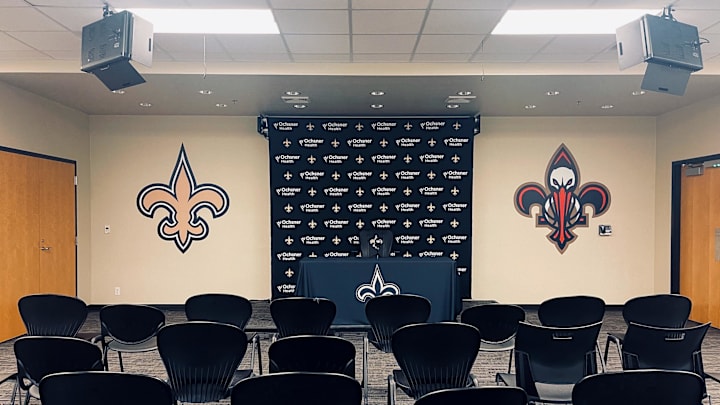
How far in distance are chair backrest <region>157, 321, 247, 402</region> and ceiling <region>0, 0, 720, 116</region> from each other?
244 centimetres

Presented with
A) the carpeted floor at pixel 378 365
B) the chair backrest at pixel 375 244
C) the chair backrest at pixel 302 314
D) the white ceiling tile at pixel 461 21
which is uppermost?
the white ceiling tile at pixel 461 21

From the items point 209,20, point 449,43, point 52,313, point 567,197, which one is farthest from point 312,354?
point 567,197

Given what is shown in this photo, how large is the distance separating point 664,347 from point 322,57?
12.8 feet

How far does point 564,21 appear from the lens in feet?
13.3

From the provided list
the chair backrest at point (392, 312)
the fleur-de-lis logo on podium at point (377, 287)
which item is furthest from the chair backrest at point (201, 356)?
the fleur-de-lis logo on podium at point (377, 287)

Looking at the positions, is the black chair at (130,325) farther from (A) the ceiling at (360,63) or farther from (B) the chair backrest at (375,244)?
(B) the chair backrest at (375,244)

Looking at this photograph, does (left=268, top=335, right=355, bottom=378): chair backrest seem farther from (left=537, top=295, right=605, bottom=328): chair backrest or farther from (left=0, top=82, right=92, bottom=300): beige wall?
(left=0, top=82, right=92, bottom=300): beige wall

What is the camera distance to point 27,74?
5148 mm

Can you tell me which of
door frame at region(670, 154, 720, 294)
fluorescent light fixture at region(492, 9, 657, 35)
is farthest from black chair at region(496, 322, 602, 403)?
door frame at region(670, 154, 720, 294)

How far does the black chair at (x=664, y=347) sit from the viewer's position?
108 inches

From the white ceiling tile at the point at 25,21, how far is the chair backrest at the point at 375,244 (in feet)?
13.5

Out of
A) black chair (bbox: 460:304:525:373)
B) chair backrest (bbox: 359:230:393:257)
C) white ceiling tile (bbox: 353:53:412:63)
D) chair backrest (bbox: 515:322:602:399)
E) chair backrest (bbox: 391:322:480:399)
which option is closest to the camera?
chair backrest (bbox: 391:322:480:399)

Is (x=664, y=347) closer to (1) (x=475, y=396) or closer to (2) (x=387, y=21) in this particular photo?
(1) (x=475, y=396)

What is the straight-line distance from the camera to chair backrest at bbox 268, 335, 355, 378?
2.57 m
